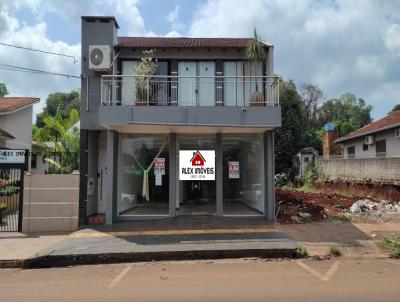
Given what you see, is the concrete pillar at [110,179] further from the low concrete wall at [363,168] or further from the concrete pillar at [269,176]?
the low concrete wall at [363,168]

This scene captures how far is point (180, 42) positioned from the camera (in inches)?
681

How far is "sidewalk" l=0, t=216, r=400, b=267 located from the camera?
35.6ft

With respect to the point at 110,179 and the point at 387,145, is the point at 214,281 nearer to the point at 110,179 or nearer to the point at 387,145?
the point at 110,179

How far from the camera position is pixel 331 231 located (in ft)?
45.0

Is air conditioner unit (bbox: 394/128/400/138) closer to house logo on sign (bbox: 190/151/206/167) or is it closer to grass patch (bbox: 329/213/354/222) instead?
grass patch (bbox: 329/213/354/222)

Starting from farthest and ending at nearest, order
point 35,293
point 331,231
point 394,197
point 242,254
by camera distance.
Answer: point 394,197, point 331,231, point 242,254, point 35,293

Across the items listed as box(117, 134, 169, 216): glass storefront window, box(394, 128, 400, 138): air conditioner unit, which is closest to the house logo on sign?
box(117, 134, 169, 216): glass storefront window

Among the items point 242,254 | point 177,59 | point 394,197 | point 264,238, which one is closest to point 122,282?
point 242,254

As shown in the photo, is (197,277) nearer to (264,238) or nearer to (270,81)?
(264,238)

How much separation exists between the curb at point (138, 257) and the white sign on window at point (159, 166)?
5.71 m

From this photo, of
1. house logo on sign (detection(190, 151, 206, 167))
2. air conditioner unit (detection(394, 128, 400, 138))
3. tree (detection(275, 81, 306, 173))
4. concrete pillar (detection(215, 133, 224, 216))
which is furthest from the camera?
tree (detection(275, 81, 306, 173))

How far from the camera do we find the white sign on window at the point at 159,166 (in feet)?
53.6

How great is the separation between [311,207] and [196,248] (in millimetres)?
7853

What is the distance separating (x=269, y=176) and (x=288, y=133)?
23.1 metres
